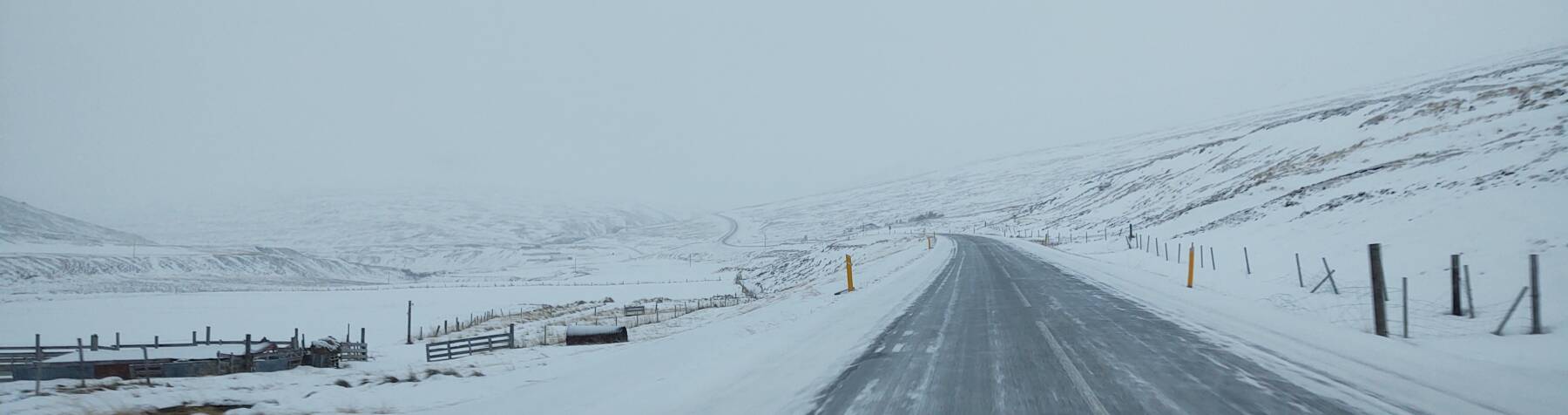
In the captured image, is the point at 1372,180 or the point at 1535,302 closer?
the point at 1535,302

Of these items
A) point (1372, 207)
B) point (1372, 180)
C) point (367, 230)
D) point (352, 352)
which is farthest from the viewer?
point (367, 230)

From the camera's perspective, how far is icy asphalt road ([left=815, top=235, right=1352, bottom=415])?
5.86 meters

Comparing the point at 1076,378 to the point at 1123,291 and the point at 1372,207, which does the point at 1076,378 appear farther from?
the point at 1372,207

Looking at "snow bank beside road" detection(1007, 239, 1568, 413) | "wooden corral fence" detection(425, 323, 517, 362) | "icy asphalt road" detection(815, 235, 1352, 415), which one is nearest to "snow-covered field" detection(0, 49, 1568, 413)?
"snow bank beside road" detection(1007, 239, 1568, 413)

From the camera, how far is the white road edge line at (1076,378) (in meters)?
5.68

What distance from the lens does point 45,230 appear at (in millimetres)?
109875

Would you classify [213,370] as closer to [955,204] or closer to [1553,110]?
→ [1553,110]

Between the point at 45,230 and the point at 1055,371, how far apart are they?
15772 cm

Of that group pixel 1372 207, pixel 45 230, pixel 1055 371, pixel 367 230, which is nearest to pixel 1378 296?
pixel 1055 371

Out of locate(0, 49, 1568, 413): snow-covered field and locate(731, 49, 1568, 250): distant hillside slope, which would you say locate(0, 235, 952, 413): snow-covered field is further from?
locate(731, 49, 1568, 250): distant hillside slope

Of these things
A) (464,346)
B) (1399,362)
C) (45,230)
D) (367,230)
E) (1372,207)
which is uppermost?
(45,230)

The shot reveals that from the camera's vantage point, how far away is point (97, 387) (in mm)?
11211

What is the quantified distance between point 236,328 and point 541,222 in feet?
529

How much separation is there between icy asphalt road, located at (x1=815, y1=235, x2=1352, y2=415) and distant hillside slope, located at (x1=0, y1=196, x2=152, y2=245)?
11930 centimetres
